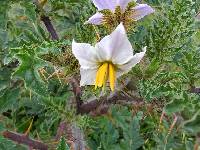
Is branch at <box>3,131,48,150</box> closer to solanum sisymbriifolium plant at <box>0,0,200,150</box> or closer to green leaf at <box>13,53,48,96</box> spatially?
solanum sisymbriifolium plant at <box>0,0,200,150</box>

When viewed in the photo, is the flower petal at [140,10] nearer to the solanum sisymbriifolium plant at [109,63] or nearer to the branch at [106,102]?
the solanum sisymbriifolium plant at [109,63]

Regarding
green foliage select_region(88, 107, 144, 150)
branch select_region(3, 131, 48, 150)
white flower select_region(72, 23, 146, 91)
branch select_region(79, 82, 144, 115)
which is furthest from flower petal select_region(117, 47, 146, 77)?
branch select_region(3, 131, 48, 150)

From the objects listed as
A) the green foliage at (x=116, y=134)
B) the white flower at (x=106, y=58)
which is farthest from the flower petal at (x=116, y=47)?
the green foliage at (x=116, y=134)

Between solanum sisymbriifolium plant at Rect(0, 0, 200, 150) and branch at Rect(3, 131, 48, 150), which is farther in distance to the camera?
branch at Rect(3, 131, 48, 150)

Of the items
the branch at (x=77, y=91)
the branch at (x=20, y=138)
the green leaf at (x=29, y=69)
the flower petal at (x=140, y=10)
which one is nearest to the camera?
the green leaf at (x=29, y=69)

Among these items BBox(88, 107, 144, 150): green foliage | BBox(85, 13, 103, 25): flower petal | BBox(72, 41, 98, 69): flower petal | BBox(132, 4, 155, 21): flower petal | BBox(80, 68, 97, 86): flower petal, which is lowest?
BBox(88, 107, 144, 150): green foliage

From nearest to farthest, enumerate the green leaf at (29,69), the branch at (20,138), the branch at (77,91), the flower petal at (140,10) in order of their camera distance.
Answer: the green leaf at (29,69) → the flower petal at (140,10) → the branch at (77,91) → the branch at (20,138)

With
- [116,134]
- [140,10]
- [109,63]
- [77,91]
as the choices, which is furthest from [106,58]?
[116,134]

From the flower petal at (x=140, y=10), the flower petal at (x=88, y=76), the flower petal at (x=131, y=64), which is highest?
the flower petal at (x=140, y=10)
